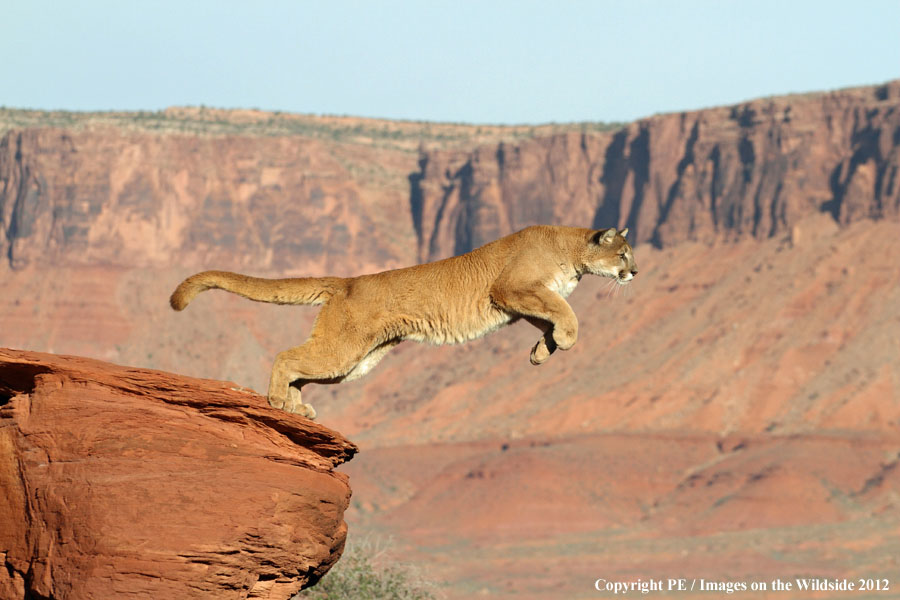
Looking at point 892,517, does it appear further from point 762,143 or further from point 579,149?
point 579,149

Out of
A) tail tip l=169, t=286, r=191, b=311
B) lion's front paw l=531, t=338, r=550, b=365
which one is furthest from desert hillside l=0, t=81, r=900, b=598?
tail tip l=169, t=286, r=191, b=311

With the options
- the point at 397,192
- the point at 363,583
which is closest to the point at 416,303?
the point at 363,583

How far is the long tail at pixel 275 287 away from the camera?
1324 centimetres

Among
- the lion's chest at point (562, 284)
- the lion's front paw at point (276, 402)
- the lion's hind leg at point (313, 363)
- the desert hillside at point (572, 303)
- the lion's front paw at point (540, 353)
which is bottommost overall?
the lion's front paw at point (276, 402)

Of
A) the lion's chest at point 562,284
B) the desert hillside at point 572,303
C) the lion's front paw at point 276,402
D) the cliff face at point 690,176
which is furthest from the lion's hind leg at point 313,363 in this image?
the cliff face at point 690,176

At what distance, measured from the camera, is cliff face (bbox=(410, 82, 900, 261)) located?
96.6 m

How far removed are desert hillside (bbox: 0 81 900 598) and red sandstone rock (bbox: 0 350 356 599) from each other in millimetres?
43690

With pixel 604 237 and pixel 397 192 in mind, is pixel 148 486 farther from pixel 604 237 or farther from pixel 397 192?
pixel 397 192

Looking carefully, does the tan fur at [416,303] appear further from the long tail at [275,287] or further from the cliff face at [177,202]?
the cliff face at [177,202]

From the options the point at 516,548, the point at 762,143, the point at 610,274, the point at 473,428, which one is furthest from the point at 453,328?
the point at 762,143

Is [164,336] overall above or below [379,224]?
below

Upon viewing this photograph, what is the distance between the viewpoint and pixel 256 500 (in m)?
12.6

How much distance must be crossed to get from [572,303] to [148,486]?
87974 millimetres

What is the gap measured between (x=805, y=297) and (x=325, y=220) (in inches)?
1711
